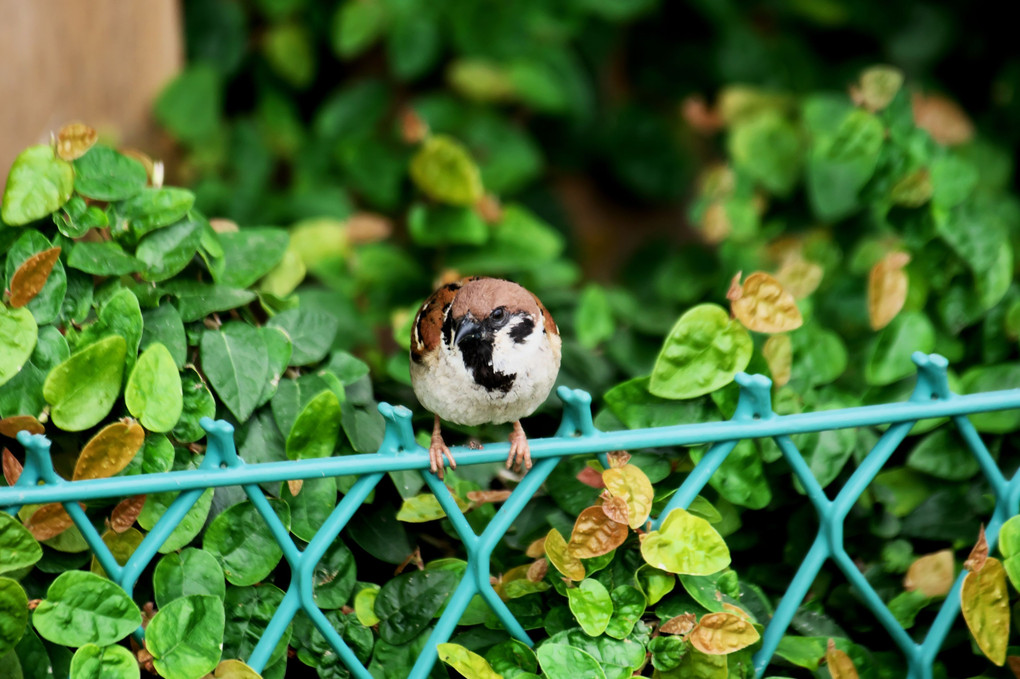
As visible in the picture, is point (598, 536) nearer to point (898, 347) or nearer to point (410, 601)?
point (410, 601)

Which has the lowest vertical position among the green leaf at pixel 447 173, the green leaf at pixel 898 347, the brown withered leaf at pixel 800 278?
the green leaf at pixel 898 347

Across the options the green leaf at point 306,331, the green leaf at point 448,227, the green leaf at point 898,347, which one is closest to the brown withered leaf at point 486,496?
the green leaf at point 306,331

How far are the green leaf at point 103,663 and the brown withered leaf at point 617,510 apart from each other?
0.63 m

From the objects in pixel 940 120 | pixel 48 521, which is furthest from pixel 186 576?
pixel 940 120

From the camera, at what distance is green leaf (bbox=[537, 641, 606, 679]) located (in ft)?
3.92

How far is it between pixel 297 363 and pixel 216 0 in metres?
1.69

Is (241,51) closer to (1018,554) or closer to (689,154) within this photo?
(689,154)

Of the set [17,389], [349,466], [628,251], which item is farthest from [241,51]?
[349,466]

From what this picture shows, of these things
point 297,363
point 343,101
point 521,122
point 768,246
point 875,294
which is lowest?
point 297,363

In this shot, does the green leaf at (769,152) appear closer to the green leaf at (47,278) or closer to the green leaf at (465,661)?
the green leaf at (465,661)

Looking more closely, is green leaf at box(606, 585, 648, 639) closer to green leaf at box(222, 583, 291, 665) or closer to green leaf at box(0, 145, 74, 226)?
green leaf at box(222, 583, 291, 665)

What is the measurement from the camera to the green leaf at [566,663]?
47.0 inches

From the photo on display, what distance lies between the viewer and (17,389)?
A: 1.27 m

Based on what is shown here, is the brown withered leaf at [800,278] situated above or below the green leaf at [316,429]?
above
